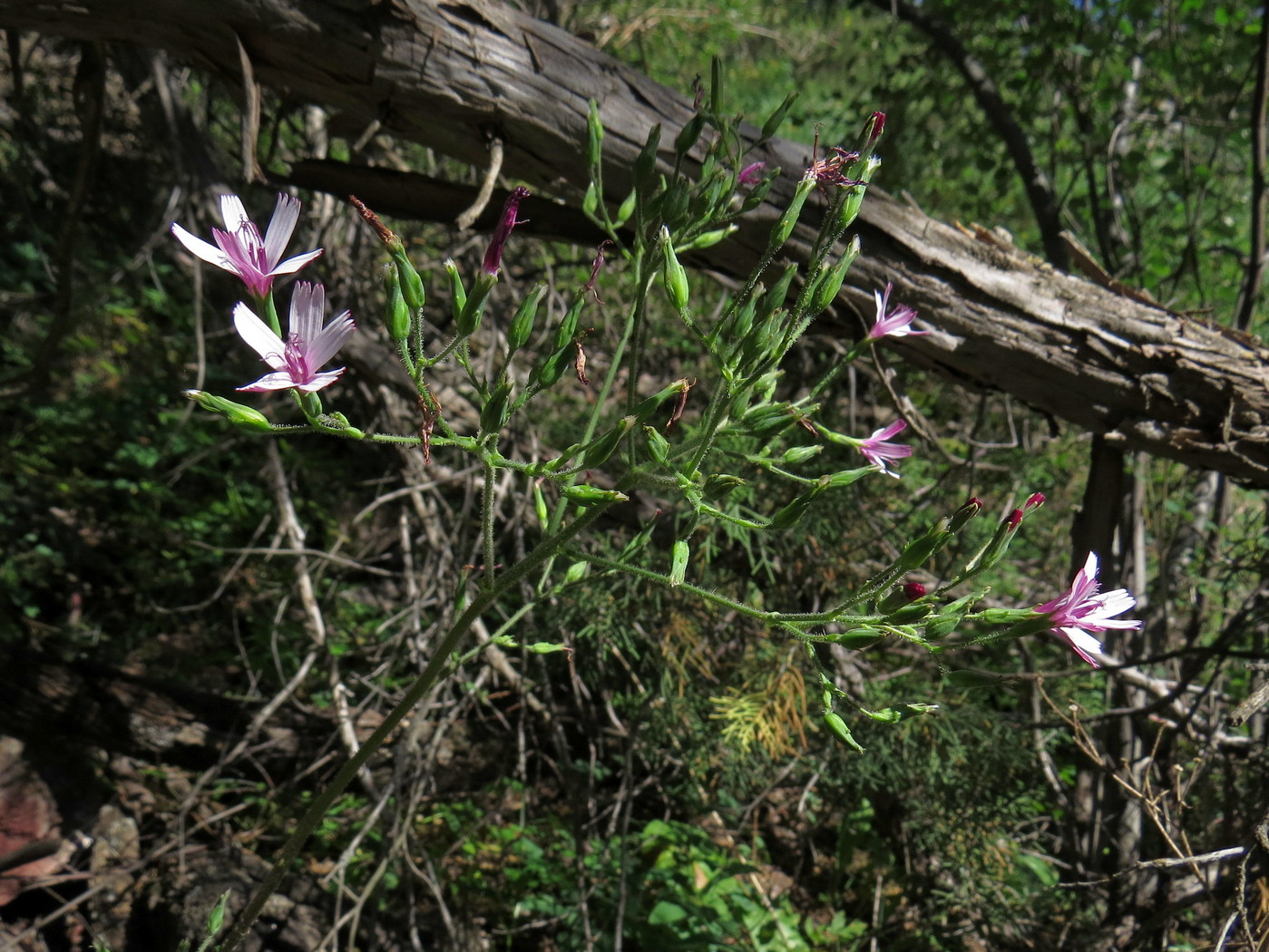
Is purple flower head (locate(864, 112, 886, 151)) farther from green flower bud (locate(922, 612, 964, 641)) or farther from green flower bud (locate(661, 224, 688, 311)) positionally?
green flower bud (locate(922, 612, 964, 641))

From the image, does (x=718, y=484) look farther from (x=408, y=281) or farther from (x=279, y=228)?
(x=279, y=228)

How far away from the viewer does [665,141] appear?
1.78 m

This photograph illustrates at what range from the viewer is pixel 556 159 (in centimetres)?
181

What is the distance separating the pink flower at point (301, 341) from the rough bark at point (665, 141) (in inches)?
35.4

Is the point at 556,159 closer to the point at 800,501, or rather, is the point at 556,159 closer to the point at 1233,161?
the point at 800,501

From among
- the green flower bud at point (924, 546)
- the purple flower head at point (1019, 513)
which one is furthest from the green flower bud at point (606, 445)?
the purple flower head at point (1019, 513)

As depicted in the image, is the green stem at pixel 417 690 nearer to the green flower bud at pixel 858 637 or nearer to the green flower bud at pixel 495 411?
the green flower bud at pixel 495 411

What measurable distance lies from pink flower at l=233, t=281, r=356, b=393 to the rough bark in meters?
0.90

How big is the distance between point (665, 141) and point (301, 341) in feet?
3.50

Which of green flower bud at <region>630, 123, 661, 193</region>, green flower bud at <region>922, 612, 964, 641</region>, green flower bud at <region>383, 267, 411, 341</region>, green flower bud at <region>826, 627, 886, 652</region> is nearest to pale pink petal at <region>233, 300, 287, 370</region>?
green flower bud at <region>383, 267, 411, 341</region>

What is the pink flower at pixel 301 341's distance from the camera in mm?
923

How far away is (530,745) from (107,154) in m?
3.36

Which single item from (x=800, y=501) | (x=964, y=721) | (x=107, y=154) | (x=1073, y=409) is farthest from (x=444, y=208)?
(x=107, y=154)

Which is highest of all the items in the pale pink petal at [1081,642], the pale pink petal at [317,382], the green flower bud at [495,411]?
the green flower bud at [495,411]
